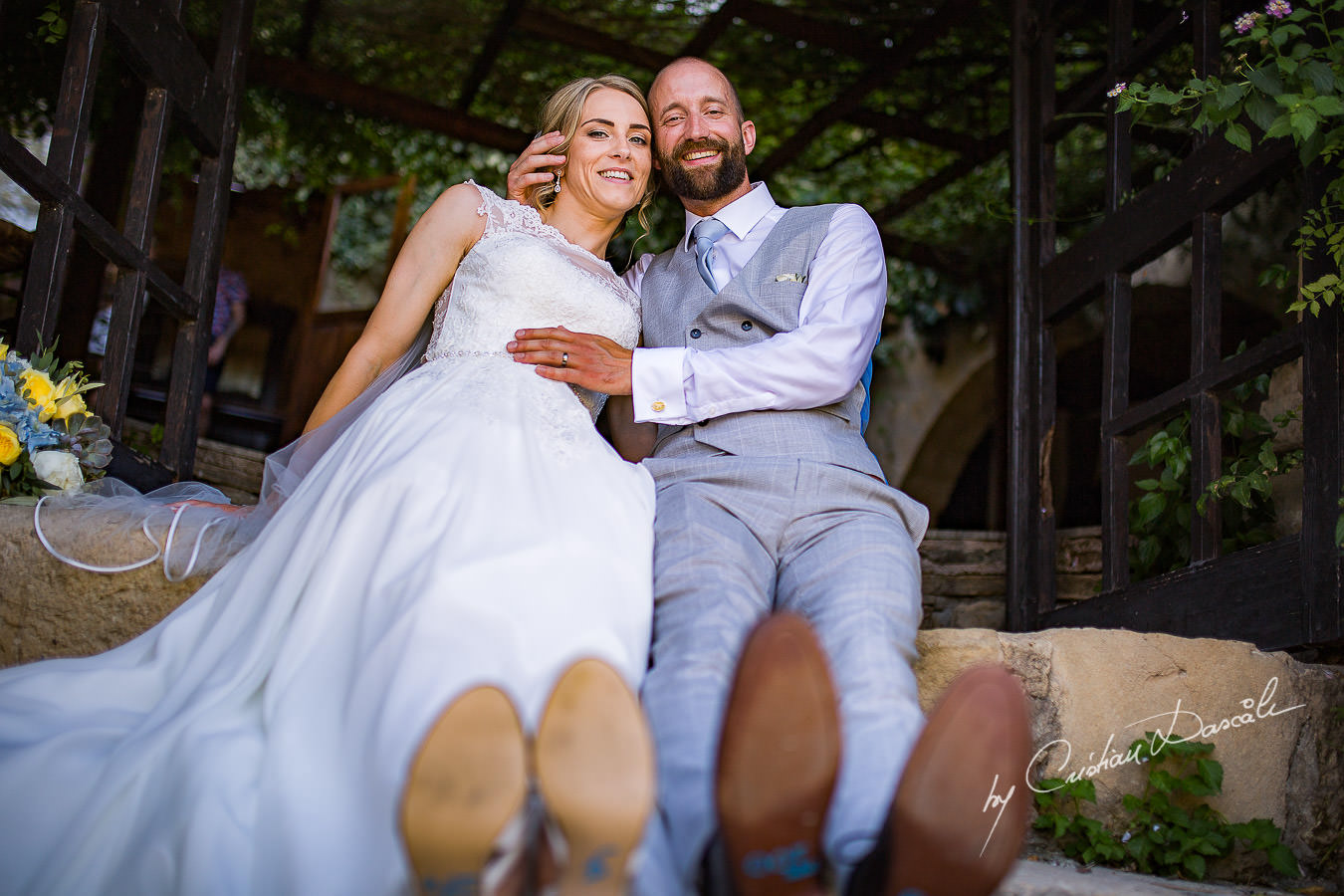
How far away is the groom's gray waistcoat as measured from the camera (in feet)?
7.79

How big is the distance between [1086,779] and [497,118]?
5.30m

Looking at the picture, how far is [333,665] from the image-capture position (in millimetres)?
1691

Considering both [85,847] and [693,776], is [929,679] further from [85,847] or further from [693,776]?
[85,847]

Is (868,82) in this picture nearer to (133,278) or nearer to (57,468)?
(133,278)

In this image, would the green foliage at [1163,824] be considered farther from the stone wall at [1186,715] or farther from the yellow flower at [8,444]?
the yellow flower at [8,444]

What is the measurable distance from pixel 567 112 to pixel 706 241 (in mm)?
561

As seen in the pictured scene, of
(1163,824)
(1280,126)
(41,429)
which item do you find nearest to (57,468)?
(41,429)

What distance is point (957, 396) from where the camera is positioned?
24.7 ft

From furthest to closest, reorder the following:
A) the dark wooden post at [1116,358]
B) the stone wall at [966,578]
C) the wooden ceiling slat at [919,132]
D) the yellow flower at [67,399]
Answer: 1. the wooden ceiling slat at [919,132]
2. the stone wall at [966,578]
3. the dark wooden post at [1116,358]
4. the yellow flower at [67,399]

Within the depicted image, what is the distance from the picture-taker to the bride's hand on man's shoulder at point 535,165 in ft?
9.55

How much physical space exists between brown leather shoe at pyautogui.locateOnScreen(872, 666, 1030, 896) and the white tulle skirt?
1.72 feet

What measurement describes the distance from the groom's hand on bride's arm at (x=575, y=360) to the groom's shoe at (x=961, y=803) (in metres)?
1.32

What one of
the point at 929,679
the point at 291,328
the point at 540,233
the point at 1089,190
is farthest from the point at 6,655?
the point at 291,328

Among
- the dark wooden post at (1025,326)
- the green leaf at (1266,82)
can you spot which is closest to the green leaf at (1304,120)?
the green leaf at (1266,82)
